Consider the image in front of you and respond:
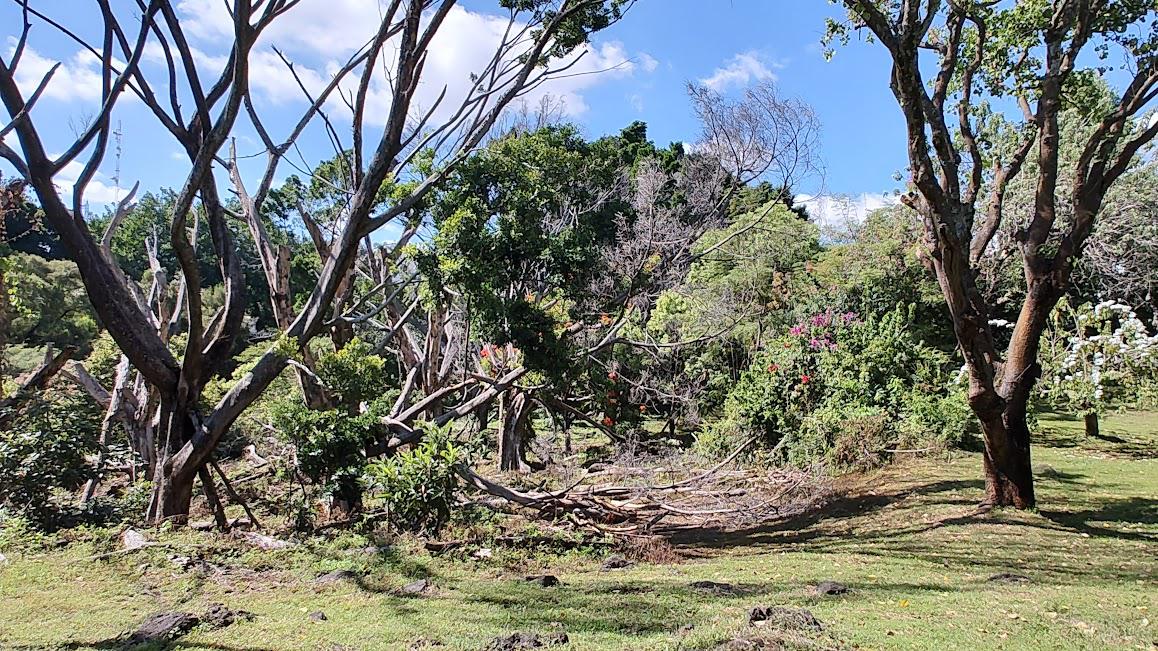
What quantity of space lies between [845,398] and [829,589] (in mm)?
7691

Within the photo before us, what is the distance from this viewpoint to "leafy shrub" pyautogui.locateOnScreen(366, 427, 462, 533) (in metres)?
8.37

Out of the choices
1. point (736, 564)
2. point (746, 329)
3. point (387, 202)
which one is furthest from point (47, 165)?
point (746, 329)

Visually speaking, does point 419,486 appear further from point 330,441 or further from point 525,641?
point 525,641

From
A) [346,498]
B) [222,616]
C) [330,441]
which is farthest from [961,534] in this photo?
[330,441]

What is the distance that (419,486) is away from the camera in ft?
27.5

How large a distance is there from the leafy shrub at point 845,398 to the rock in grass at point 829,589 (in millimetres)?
6430

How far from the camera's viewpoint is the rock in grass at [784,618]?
4.25m

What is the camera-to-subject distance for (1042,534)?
7.23 metres

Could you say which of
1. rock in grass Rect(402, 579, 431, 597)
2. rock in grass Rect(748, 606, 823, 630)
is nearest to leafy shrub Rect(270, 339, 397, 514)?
rock in grass Rect(402, 579, 431, 597)

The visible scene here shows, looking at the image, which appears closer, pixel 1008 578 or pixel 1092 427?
pixel 1008 578

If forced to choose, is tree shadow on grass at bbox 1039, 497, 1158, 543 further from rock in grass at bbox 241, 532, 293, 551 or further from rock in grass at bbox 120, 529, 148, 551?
rock in grass at bbox 120, 529, 148, 551

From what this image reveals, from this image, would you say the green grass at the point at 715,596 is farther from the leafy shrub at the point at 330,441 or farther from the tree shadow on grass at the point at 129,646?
the leafy shrub at the point at 330,441

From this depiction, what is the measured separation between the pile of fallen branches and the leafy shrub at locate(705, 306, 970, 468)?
1081 mm

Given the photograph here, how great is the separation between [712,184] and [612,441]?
7079 millimetres
